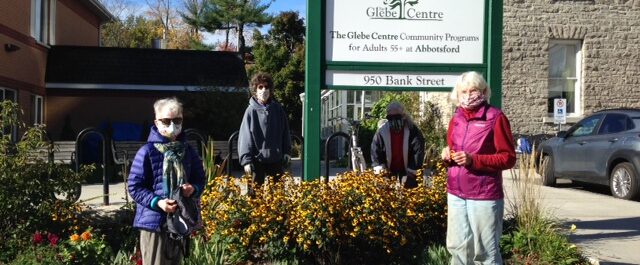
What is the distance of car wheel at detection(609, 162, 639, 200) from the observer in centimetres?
1117

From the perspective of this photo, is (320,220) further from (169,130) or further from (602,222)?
(602,222)

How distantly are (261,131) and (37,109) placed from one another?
15.8 m

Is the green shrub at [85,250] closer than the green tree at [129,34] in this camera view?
Yes

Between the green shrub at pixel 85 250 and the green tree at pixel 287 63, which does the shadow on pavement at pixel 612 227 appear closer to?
the green shrub at pixel 85 250

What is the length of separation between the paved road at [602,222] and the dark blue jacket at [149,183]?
12.7 feet

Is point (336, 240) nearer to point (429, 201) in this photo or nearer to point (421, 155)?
point (429, 201)

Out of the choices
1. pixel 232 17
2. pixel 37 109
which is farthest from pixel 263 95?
pixel 232 17

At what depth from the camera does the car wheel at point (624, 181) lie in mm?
11172

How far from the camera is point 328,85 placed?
6.94 metres

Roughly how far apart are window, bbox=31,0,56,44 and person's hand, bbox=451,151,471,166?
18.1 m

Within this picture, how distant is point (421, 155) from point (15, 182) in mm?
3665

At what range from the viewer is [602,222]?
8461mm

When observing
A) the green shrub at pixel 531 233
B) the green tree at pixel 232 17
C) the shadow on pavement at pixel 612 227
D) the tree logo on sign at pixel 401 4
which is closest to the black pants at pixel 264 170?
the tree logo on sign at pixel 401 4

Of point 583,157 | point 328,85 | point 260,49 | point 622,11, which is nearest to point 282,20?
point 260,49
